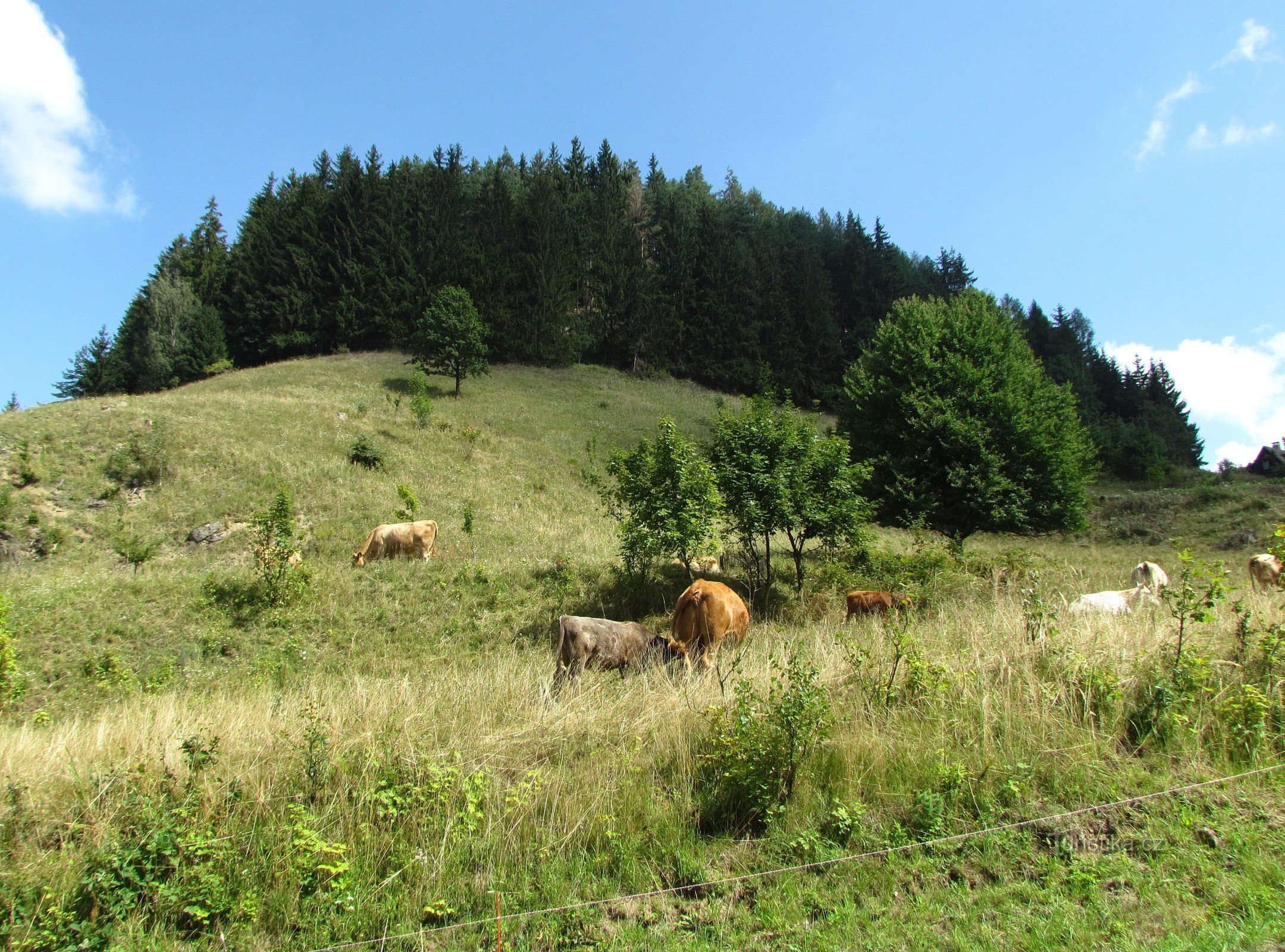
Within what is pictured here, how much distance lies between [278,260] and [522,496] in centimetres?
4929

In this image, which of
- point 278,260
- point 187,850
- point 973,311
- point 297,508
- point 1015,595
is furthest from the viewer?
point 278,260

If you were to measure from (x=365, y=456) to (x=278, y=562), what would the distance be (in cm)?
1183

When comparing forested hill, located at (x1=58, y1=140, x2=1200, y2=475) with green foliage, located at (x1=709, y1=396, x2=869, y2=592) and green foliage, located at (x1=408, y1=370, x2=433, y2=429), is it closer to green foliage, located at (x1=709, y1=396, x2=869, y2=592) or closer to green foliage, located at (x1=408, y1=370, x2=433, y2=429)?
green foliage, located at (x1=408, y1=370, x2=433, y2=429)

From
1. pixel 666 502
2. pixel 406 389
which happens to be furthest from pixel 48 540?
pixel 406 389

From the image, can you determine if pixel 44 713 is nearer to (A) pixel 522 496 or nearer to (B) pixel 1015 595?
(B) pixel 1015 595

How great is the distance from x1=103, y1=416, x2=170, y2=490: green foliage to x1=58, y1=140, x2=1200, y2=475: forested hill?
131 ft

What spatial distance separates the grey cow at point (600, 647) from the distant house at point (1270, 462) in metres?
57.5

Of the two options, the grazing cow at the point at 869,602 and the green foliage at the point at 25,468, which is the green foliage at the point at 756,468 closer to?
the grazing cow at the point at 869,602

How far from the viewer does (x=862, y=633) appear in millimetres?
8617

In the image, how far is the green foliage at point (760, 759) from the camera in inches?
171

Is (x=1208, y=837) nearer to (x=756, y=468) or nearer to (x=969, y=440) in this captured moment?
(x=756, y=468)

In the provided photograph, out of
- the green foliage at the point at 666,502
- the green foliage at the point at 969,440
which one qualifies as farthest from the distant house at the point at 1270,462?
the green foliage at the point at 666,502

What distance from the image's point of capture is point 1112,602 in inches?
383

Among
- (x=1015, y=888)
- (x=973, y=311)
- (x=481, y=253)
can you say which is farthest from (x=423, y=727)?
(x=481, y=253)
